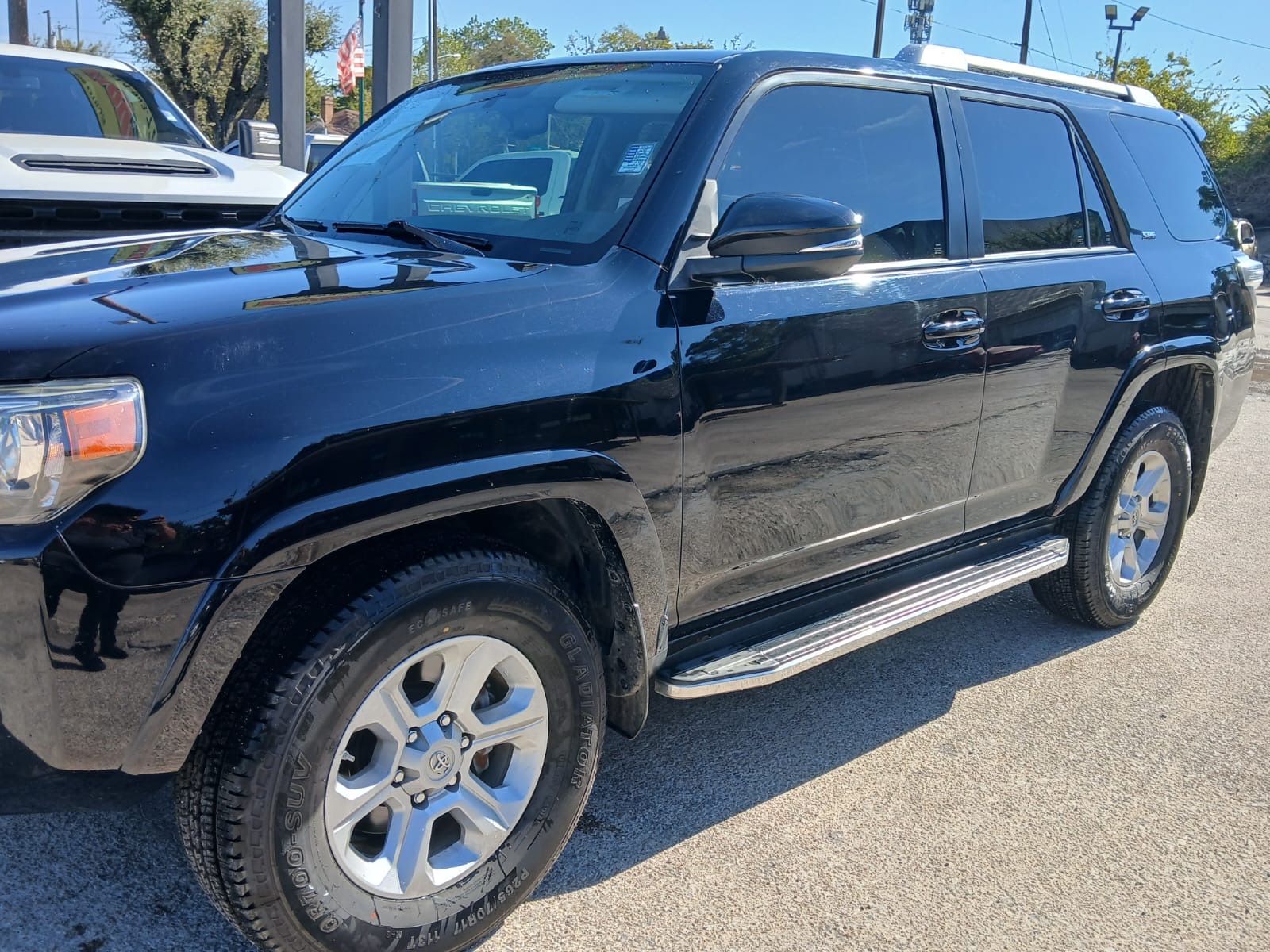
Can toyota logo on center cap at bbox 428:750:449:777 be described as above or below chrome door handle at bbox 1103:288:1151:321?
below

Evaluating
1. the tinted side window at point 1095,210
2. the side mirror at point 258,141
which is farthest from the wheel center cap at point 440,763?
the side mirror at point 258,141

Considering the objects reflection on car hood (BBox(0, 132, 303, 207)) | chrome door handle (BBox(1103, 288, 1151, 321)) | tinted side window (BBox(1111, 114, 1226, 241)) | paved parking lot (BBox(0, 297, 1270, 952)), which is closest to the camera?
paved parking lot (BBox(0, 297, 1270, 952))

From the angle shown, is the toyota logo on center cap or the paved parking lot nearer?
the toyota logo on center cap

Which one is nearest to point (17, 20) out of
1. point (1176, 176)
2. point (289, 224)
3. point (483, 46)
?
point (289, 224)

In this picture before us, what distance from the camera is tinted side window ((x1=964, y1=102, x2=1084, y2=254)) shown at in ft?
11.3

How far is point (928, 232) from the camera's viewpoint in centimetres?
323

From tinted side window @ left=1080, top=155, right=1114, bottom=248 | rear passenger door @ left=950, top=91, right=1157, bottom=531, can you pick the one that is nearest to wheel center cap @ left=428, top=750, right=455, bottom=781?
rear passenger door @ left=950, top=91, right=1157, bottom=531

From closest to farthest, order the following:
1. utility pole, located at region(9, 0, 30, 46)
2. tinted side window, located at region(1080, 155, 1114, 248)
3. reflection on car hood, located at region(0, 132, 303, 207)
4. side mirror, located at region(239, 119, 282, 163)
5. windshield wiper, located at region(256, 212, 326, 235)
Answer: windshield wiper, located at region(256, 212, 326, 235) → tinted side window, located at region(1080, 155, 1114, 248) → reflection on car hood, located at region(0, 132, 303, 207) → side mirror, located at region(239, 119, 282, 163) → utility pole, located at region(9, 0, 30, 46)

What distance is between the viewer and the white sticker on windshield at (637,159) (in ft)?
8.96

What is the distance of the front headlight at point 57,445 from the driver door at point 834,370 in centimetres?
118

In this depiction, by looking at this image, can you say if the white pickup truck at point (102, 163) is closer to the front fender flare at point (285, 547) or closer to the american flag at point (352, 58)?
the front fender flare at point (285, 547)

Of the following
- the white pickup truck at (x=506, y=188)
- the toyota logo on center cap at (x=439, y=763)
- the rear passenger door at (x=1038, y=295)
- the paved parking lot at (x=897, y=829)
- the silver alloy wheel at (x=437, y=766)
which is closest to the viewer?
the silver alloy wheel at (x=437, y=766)

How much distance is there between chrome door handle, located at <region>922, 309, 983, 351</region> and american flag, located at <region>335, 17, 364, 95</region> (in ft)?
78.0

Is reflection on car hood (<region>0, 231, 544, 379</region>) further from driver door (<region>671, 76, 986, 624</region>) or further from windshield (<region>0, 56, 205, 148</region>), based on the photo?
windshield (<region>0, 56, 205, 148</region>)
